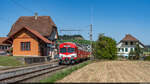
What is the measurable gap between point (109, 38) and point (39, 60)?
507 inches

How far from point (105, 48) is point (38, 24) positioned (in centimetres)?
1808

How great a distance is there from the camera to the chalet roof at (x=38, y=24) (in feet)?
149

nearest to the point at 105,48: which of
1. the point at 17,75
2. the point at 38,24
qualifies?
the point at 38,24

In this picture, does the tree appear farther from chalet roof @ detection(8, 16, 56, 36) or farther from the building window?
the building window

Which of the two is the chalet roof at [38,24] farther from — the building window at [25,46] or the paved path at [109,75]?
the paved path at [109,75]

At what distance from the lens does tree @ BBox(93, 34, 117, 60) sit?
36.7 metres

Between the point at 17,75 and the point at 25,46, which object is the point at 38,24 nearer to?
the point at 25,46

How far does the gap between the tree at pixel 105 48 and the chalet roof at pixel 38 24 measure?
1170 centimetres

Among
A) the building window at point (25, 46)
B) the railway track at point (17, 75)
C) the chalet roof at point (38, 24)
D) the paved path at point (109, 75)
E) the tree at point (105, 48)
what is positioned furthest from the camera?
the chalet roof at point (38, 24)

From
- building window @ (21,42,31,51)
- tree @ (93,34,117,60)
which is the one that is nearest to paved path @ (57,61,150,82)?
tree @ (93,34,117,60)

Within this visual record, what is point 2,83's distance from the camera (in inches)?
468

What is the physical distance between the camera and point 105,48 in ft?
121

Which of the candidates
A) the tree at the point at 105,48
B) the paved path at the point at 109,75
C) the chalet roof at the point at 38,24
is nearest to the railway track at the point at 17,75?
the paved path at the point at 109,75

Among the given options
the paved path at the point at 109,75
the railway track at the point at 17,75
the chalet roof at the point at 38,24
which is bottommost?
the railway track at the point at 17,75
